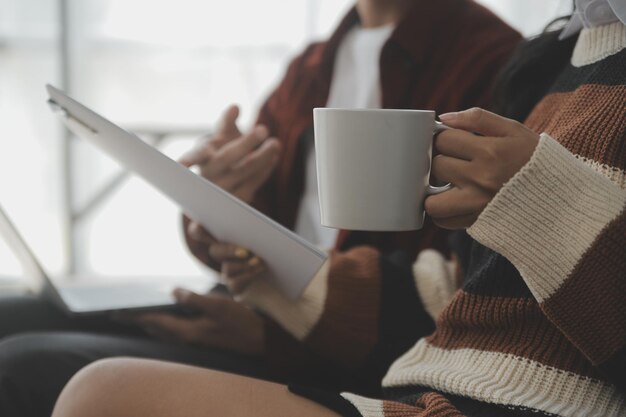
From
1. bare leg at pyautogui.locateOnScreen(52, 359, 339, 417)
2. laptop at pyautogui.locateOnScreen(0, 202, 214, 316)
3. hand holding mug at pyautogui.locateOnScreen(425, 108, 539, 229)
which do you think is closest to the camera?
hand holding mug at pyautogui.locateOnScreen(425, 108, 539, 229)

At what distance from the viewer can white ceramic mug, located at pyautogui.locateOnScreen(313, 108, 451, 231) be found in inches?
19.5

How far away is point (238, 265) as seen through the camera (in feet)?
2.84

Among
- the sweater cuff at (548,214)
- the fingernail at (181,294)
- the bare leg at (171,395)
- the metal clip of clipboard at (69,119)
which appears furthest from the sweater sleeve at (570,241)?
the fingernail at (181,294)

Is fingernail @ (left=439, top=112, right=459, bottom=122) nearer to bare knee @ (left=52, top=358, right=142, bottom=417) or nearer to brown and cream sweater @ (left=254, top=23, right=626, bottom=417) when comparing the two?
brown and cream sweater @ (left=254, top=23, right=626, bottom=417)

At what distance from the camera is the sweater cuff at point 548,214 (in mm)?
485

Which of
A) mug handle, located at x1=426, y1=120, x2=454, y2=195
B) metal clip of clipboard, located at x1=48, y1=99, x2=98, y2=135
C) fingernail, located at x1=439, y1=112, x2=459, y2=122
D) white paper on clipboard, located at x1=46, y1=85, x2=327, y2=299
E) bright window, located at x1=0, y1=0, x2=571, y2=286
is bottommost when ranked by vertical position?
bright window, located at x1=0, y1=0, x2=571, y2=286

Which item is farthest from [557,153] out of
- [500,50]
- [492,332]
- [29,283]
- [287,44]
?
[287,44]

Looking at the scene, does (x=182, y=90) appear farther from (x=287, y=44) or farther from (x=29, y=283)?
(x=29, y=283)

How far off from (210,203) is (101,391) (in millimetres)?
207

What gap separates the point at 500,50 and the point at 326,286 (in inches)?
17.3

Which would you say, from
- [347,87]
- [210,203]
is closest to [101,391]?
[210,203]

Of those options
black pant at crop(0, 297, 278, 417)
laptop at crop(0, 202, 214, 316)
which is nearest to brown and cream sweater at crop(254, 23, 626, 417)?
black pant at crop(0, 297, 278, 417)

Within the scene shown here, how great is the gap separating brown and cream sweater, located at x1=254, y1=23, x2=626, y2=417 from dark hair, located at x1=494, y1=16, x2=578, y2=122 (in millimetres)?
99

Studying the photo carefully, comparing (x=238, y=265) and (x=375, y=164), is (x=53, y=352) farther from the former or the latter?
(x=375, y=164)
